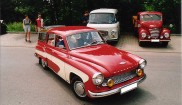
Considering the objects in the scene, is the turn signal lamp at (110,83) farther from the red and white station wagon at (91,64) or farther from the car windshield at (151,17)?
the car windshield at (151,17)

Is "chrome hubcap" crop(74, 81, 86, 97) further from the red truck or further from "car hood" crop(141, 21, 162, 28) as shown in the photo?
"car hood" crop(141, 21, 162, 28)

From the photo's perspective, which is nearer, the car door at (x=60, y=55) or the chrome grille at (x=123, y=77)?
the chrome grille at (x=123, y=77)

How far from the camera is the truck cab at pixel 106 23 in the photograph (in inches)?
527

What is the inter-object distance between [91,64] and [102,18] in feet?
26.6

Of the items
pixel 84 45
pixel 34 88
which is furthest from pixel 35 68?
pixel 84 45

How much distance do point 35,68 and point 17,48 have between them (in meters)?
4.89

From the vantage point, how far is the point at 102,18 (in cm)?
1405

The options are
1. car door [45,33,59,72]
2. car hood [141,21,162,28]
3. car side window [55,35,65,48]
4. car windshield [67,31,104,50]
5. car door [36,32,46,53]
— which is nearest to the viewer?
car windshield [67,31,104,50]

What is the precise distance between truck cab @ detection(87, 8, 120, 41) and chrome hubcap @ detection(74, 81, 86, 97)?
710 centimetres

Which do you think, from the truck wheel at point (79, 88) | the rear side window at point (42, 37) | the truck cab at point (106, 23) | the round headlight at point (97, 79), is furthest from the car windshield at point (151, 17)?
the round headlight at point (97, 79)

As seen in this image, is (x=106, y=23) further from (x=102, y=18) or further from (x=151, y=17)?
(x=151, y=17)

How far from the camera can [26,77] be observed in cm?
871

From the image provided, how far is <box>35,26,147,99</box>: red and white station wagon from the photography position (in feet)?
19.4

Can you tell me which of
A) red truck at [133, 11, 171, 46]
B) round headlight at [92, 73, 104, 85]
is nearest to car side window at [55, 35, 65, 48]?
round headlight at [92, 73, 104, 85]
